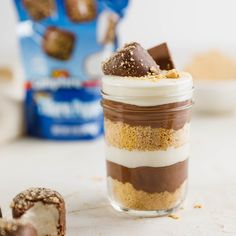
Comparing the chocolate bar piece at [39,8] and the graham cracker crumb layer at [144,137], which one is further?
the chocolate bar piece at [39,8]

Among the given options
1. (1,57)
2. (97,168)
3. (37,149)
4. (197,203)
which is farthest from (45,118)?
(197,203)

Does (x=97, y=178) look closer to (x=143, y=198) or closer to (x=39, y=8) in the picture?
(x=143, y=198)

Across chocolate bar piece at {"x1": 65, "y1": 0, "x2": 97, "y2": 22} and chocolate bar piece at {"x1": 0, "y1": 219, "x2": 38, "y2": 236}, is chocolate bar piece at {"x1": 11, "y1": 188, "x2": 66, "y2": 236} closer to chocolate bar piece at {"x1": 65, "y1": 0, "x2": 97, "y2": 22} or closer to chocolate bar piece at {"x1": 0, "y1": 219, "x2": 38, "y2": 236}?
chocolate bar piece at {"x1": 0, "y1": 219, "x2": 38, "y2": 236}

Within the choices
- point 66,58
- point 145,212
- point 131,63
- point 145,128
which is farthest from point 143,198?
point 66,58

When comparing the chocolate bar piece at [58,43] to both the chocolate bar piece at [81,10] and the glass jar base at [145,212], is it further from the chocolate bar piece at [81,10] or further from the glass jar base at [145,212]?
the glass jar base at [145,212]

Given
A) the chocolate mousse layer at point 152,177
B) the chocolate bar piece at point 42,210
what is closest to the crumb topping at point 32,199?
the chocolate bar piece at point 42,210

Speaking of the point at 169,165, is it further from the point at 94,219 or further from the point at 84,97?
the point at 84,97

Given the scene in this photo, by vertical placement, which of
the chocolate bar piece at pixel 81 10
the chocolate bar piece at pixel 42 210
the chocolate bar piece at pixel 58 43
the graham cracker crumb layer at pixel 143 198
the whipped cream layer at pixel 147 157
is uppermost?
the chocolate bar piece at pixel 81 10
